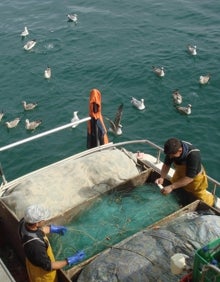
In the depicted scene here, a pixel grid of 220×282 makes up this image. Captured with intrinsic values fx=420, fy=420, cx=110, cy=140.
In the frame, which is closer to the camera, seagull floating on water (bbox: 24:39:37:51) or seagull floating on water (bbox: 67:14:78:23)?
seagull floating on water (bbox: 24:39:37:51)

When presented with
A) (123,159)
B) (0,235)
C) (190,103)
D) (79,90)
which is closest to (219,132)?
(190,103)

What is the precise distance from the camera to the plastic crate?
543cm

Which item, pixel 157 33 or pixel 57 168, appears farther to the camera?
pixel 157 33

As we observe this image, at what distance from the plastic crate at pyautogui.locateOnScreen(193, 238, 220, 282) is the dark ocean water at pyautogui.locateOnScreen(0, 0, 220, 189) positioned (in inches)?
431

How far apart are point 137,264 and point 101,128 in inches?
212

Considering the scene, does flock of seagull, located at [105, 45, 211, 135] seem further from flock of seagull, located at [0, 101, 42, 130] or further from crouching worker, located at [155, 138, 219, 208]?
crouching worker, located at [155, 138, 219, 208]

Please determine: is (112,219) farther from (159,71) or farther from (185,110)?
(159,71)

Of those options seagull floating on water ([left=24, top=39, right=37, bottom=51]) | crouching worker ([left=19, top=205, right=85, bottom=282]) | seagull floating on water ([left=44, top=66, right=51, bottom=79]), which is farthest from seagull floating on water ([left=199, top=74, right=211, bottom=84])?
crouching worker ([left=19, top=205, right=85, bottom=282])

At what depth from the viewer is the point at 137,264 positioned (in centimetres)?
662

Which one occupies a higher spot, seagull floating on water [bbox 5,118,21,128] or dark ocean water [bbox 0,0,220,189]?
dark ocean water [bbox 0,0,220,189]

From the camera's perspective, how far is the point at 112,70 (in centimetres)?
2444

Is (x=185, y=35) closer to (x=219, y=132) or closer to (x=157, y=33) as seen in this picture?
(x=157, y=33)

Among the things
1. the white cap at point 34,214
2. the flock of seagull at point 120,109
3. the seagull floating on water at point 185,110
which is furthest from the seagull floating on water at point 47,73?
the white cap at point 34,214

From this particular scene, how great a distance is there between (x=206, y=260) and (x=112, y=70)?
64.9 ft
